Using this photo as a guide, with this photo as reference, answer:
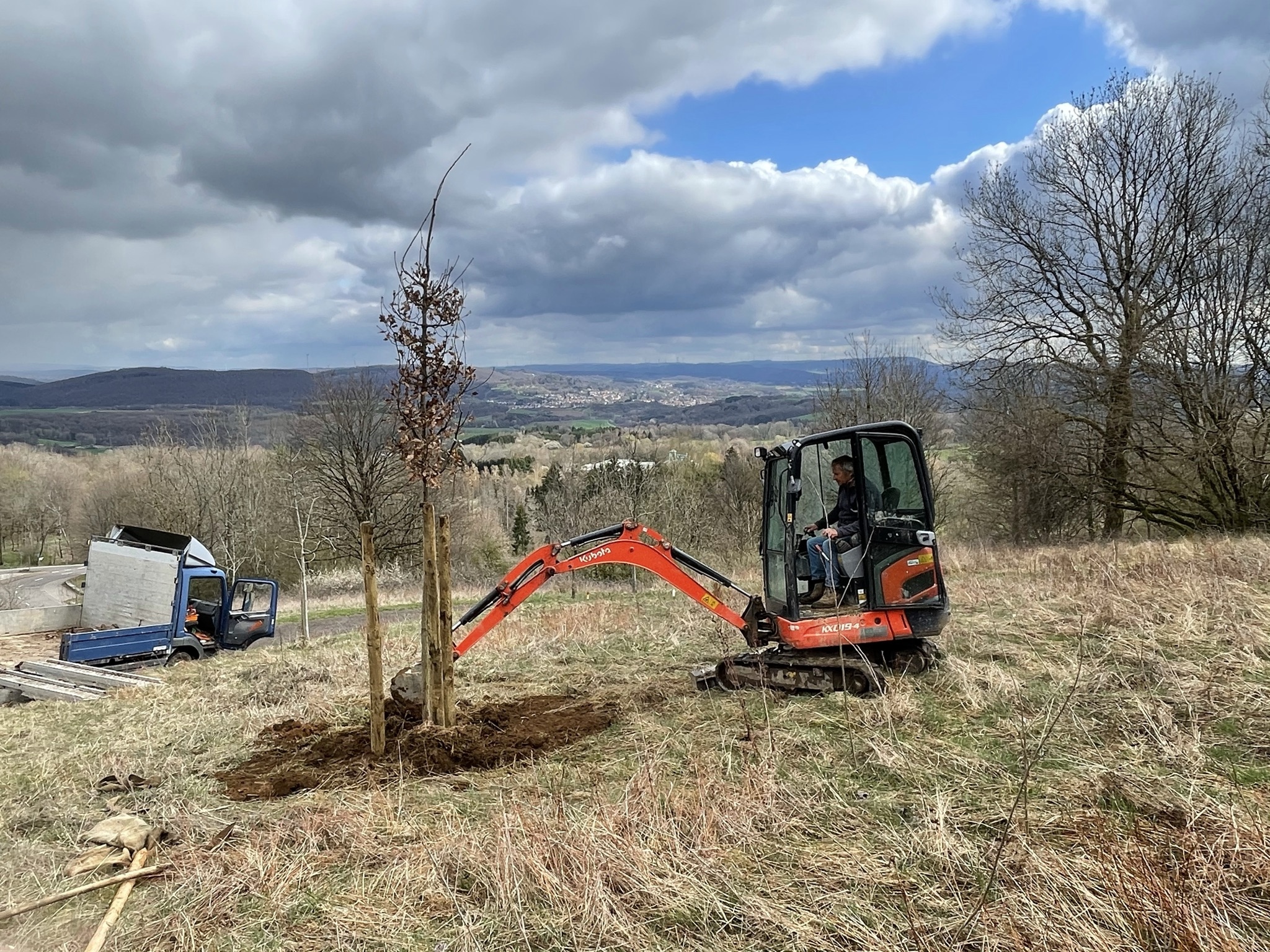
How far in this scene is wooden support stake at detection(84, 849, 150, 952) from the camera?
12.3 ft

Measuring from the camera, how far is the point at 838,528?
7316 millimetres

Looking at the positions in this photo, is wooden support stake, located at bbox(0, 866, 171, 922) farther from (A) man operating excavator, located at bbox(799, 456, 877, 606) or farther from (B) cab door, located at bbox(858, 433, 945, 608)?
(B) cab door, located at bbox(858, 433, 945, 608)

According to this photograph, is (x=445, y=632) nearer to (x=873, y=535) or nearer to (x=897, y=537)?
(x=873, y=535)

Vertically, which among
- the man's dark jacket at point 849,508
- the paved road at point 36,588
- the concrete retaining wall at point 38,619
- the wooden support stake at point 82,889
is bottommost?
the paved road at point 36,588

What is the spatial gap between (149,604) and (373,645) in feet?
34.9

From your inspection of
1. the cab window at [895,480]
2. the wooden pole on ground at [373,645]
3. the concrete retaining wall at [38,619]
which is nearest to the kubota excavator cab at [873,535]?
the cab window at [895,480]

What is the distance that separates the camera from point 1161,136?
21.5 m

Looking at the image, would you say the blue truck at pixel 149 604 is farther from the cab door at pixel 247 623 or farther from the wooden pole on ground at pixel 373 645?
the wooden pole on ground at pixel 373 645

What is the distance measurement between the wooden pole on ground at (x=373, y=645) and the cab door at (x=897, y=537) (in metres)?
4.43

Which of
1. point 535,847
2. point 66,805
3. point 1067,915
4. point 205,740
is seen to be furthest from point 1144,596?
point 66,805

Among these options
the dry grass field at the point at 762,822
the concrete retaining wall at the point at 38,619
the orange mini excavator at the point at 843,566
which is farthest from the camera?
the concrete retaining wall at the point at 38,619

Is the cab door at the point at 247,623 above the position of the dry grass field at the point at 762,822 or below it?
below

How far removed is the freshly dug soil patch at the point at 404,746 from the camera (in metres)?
6.01

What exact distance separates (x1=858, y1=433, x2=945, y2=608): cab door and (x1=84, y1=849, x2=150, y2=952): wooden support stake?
598 cm
